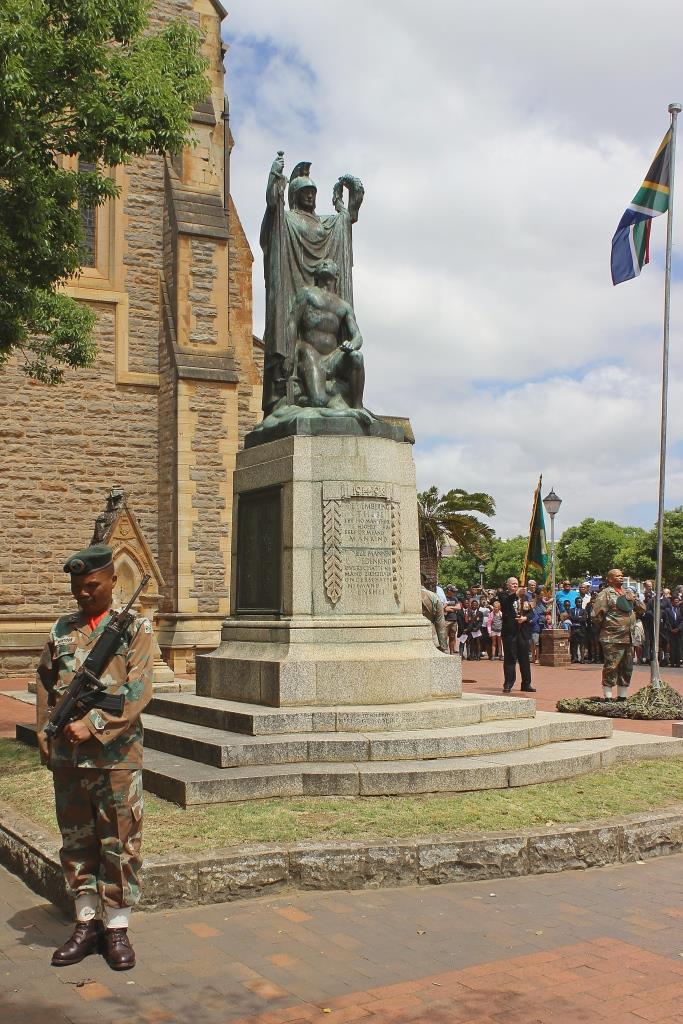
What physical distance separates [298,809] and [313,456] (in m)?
3.51

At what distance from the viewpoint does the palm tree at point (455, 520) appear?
117ft

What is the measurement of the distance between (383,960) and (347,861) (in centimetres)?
109

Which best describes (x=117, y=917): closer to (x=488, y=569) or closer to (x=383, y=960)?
(x=383, y=960)

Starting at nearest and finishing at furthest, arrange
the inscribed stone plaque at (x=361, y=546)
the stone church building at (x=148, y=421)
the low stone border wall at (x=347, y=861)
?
the low stone border wall at (x=347, y=861) < the inscribed stone plaque at (x=361, y=546) < the stone church building at (x=148, y=421)

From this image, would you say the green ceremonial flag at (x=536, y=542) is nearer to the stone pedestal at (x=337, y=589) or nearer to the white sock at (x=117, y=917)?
the stone pedestal at (x=337, y=589)

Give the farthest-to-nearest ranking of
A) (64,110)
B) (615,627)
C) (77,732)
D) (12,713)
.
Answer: (12,713) → (615,627) → (64,110) → (77,732)

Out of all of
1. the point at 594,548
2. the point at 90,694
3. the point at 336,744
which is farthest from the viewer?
the point at 594,548

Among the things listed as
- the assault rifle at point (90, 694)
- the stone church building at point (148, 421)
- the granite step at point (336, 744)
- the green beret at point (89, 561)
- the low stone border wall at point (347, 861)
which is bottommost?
the low stone border wall at point (347, 861)

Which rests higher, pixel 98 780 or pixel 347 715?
→ pixel 98 780

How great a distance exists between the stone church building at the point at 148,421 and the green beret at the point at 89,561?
17.1 m

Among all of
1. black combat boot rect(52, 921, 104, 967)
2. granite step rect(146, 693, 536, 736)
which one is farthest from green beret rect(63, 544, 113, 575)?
granite step rect(146, 693, 536, 736)

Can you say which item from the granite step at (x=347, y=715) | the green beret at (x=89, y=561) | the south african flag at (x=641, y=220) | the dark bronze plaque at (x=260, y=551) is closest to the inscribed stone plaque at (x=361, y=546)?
the dark bronze plaque at (x=260, y=551)

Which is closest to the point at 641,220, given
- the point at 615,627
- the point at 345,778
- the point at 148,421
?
the point at 615,627

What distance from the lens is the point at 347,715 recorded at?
327 inches
